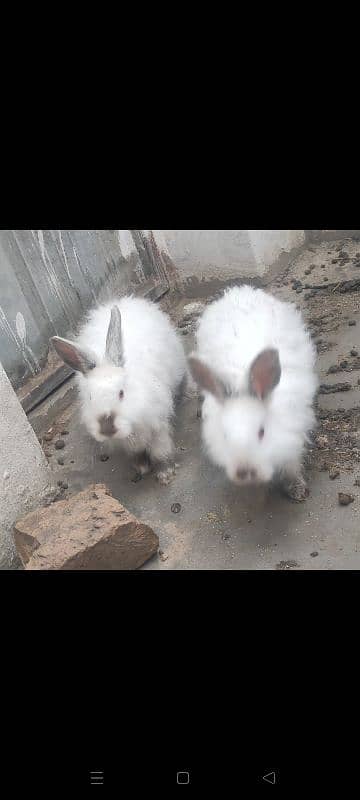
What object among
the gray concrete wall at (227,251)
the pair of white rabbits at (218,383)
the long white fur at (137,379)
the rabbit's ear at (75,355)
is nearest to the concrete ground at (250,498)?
the pair of white rabbits at (218,383)

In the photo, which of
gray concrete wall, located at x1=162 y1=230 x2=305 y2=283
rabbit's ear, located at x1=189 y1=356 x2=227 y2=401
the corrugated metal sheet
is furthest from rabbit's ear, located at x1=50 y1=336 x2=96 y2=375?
gray concrete wall, located at x1=162 y1=230 x2=305 y2=283

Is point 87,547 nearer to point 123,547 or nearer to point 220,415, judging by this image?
point 123,547

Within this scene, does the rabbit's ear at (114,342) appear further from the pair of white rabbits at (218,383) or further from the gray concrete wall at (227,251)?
the gray concrete wall at (227,251)

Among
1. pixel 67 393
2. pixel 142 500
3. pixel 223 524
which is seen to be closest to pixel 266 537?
pixel 223 524

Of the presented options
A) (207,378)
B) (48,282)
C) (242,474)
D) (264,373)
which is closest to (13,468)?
(207,378)

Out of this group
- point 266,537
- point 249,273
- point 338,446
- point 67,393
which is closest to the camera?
point 266,537

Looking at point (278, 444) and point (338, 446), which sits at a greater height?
point (278, 444)

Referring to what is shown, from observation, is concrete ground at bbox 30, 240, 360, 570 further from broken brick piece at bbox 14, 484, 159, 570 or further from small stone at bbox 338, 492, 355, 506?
broken brick piece at bbox 14, 484, 159, 570
